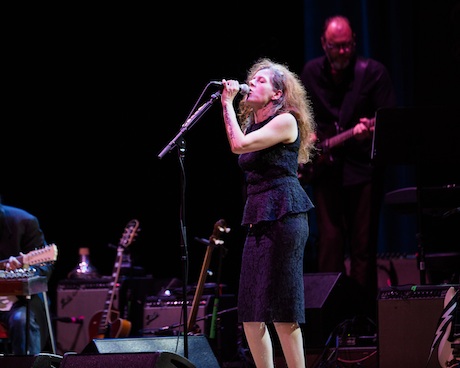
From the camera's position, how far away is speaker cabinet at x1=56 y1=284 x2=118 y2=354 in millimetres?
7691

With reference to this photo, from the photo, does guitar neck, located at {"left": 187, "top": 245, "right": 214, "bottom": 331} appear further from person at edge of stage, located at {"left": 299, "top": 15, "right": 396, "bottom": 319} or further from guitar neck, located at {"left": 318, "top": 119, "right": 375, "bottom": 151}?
guitar neck, located at {"left": 318, "top": 119, "right": 375, "bottom": 151}

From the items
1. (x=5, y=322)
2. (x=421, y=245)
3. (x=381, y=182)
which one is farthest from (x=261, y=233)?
(x=5, y=322)

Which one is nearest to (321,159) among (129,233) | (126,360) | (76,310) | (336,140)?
(336,140)

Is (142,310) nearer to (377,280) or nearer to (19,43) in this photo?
(377,280)

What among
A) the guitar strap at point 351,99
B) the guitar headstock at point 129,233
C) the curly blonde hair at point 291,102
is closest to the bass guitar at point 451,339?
the curly blonde hair at point 291,102

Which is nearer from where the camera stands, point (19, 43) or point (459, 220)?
point (459, 220)

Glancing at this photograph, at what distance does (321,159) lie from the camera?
6703mm

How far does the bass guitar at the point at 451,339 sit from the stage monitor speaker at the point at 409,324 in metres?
0.37

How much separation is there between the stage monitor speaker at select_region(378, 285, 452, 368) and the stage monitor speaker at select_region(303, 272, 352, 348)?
2.47ft

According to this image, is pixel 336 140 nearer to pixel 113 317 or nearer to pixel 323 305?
pixel 323 305

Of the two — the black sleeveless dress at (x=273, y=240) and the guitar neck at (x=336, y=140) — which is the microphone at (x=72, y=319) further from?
the black sleeveless dress at (x=273, y=240)

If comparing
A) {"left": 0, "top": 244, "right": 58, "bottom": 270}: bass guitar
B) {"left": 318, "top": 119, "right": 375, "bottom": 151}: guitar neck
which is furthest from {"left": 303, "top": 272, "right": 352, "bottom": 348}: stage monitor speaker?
{"left": 0, "top": 244, "right": 58, "bottom": 270}: bass guitar

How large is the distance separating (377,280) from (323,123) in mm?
1291

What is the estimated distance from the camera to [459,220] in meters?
7.13
